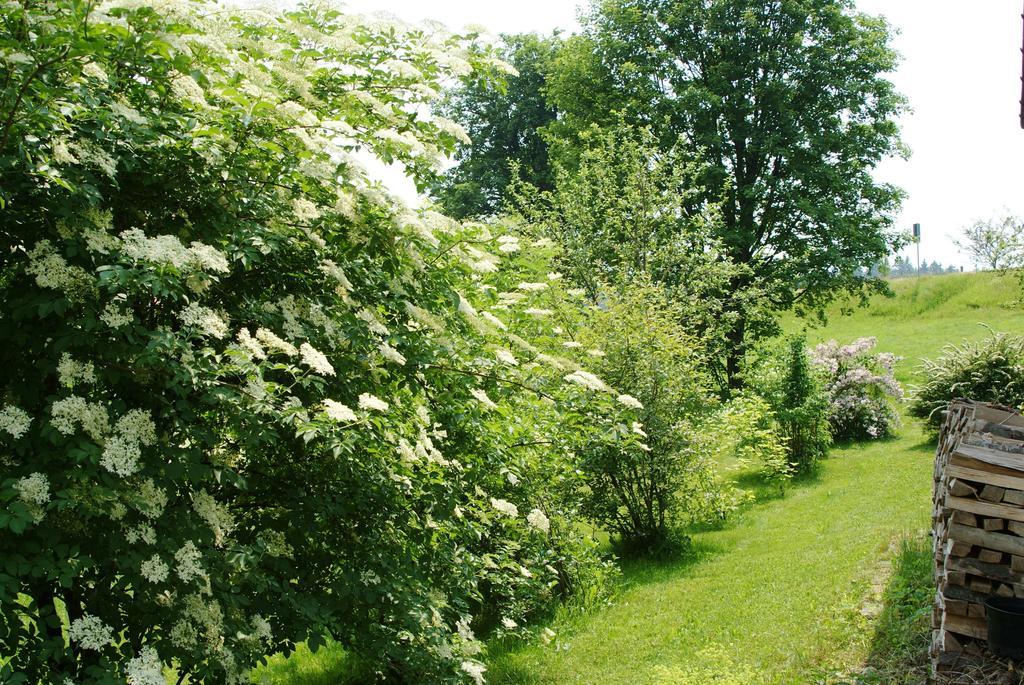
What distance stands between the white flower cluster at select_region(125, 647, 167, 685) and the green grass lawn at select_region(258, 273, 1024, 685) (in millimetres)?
2317

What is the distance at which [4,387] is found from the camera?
3.74 m

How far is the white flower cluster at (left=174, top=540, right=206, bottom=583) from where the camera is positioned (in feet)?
11.5

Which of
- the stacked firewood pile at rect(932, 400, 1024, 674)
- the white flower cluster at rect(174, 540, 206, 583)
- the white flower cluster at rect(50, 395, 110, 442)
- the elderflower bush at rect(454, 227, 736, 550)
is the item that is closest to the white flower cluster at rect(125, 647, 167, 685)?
the white flower cluster at rect(174, 540, 206, 583)

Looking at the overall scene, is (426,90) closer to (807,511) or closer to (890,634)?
(890,634)

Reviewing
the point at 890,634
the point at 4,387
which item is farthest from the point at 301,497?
the point at 890,634

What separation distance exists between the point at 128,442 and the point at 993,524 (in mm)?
5254

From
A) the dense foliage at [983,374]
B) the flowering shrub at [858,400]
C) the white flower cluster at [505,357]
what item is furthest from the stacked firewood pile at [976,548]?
the flowering shrub at [858,400]

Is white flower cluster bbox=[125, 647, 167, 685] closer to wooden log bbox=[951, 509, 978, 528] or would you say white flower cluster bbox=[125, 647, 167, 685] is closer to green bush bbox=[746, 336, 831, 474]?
wooden log bbox=[951, 509, 978, 528]

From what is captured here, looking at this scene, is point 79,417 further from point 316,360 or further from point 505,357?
point 505,357

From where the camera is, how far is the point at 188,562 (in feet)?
11.6

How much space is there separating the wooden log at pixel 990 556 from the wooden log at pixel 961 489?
0.38 metres

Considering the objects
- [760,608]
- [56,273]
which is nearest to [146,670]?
[56,273]

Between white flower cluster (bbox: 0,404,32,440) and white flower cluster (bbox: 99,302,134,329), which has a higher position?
white flower cluster (bbox: 99,302,134,329)

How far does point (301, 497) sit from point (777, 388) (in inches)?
543
